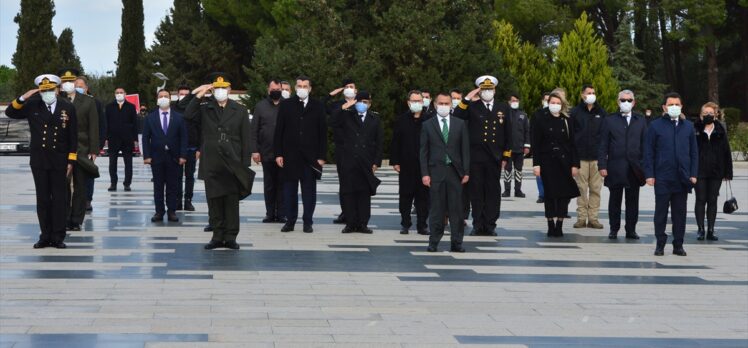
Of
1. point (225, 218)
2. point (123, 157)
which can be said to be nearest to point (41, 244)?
point (225, 218)

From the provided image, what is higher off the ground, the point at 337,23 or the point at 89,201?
the point at 337,23

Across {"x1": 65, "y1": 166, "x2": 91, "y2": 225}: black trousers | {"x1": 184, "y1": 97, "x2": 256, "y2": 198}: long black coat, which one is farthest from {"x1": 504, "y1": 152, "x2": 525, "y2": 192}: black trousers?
{"x1": 184, "y1": 97, "x2": 256, "y2": 198}: long black coat

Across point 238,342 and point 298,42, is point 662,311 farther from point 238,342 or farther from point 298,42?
point 298,42

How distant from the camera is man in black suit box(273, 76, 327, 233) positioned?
16547 mm

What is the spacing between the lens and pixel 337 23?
137 ft

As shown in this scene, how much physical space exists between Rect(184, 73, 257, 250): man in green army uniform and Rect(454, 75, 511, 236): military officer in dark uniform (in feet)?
10.2

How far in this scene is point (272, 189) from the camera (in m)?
18.0

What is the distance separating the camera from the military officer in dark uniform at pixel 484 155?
54.1ft

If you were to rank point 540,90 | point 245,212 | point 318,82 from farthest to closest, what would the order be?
point 540,90 < point 318,82 < point 245,212

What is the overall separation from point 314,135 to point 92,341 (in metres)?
8.41

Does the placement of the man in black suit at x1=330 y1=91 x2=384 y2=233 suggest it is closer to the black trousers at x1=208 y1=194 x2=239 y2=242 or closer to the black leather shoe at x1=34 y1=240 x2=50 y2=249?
the black trousers at x1=208 y1=194 x2=239 y2=242

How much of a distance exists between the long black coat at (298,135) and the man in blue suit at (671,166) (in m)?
4.01

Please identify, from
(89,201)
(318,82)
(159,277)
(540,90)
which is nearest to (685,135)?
(159,277)

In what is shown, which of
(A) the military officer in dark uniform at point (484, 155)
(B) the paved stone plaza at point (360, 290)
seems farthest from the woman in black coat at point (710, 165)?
(A) the military officer in dark uniform at point (484, 155)
